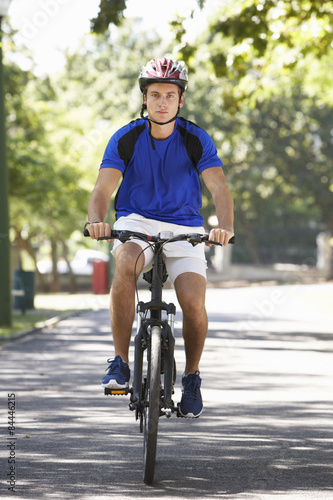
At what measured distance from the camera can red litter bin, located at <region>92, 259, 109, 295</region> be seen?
Answer: 34.2m

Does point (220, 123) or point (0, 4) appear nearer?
point (0, 4)

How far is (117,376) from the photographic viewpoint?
5188 mm

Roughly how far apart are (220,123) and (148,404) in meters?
41.8

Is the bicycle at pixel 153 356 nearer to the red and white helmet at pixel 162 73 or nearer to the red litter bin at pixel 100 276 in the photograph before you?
the red and white helmet at pixel 162 73

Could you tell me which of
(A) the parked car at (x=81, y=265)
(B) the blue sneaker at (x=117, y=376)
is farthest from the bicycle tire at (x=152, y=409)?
(A) the parked car at (x=81, y=265)

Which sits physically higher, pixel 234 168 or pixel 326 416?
pixel 234 168

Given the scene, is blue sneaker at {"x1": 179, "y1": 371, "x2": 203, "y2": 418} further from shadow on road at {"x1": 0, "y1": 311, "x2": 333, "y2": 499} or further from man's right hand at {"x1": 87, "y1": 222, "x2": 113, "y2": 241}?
man's right hand at {"x1": 87, "y1": 222, "x2": 113, "y2": 241}

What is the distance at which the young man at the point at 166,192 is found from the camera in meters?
5.32

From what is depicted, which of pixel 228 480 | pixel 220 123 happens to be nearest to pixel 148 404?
pixel 228 480

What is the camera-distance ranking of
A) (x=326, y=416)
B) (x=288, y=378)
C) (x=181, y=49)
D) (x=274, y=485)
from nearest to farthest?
(x=274, y=485)
(x=326, y=416)
(x=288, y=378)
(x=181, y=49)

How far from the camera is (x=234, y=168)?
A: 48.5 m

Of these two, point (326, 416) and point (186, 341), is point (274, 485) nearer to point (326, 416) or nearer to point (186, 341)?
point (186, 341)

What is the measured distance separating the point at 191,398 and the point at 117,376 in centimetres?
44

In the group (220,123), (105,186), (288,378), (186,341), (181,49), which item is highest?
(220,123)
